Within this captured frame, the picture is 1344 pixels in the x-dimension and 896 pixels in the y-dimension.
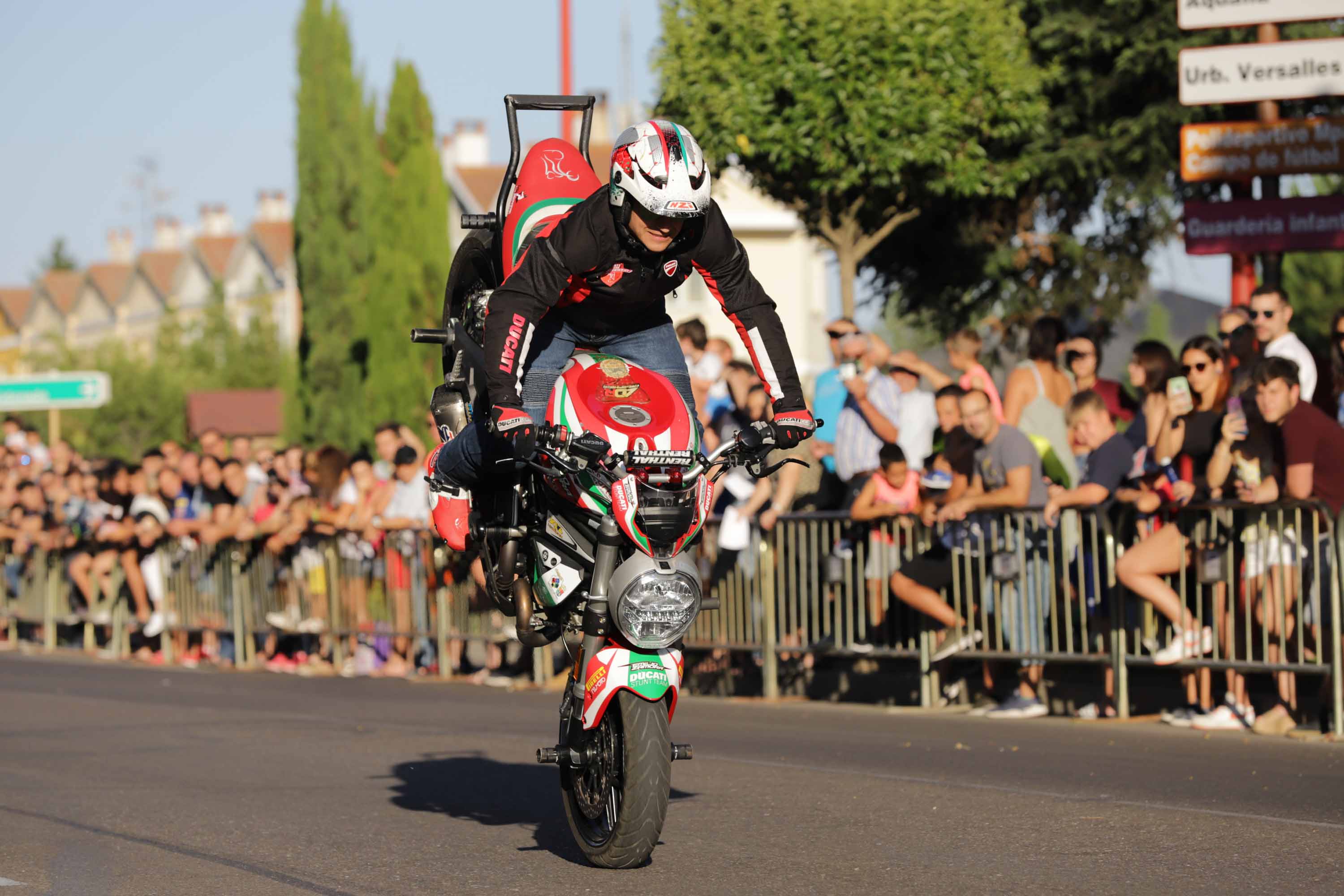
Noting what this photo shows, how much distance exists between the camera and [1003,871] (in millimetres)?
6516

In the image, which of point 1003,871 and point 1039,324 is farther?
point 1039,324

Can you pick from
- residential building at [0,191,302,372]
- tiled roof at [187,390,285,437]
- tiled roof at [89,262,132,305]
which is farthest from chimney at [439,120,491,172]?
tiled roof at [89,262,132,305]

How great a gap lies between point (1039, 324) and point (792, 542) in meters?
2.22

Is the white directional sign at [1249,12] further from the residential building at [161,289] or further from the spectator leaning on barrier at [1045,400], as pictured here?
the residential building at [161,289]

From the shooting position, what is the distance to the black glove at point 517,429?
653 cm

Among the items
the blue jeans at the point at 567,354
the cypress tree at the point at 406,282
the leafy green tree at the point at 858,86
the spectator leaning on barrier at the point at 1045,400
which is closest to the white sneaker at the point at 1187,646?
the spectator leaning on barrier at the point at 1045,400

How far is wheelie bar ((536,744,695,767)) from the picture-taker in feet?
22.1

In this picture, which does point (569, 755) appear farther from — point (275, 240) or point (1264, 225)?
point (275, 240)

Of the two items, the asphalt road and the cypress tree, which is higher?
the cypress tree

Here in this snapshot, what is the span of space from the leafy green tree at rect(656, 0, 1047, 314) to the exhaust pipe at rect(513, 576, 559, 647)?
1315 centimetres

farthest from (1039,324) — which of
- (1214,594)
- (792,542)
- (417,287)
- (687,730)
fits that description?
(417,287)

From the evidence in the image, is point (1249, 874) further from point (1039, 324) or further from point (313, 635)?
point (313, 635)

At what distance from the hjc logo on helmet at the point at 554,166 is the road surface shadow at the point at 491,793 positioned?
2.35 m

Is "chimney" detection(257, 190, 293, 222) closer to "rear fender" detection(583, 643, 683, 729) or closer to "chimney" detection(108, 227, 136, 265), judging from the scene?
"chimney" detection(108, 227, 136, 265)
